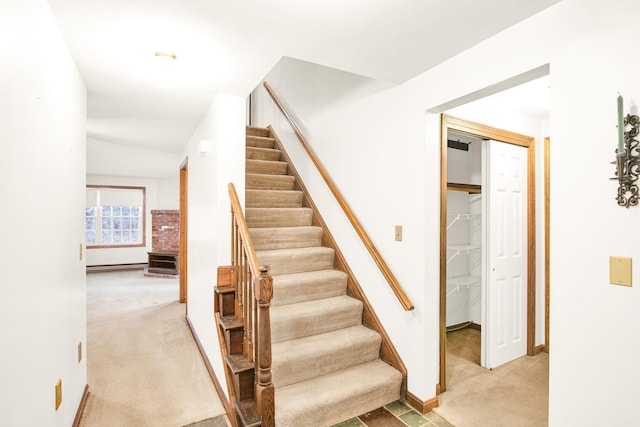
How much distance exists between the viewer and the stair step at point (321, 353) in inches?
88.4

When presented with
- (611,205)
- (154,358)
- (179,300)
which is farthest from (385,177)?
(179,300)

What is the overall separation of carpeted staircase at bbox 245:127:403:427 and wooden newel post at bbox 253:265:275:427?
109 mm

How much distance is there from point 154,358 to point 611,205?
364cm

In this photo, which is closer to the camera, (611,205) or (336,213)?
(611,205)

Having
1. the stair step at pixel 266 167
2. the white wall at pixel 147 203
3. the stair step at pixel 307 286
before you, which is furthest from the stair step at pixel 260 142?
the white wall at pixel 147 203

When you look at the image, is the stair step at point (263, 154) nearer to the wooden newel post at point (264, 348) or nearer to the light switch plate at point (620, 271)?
the wooden newel post at point (264, 348)

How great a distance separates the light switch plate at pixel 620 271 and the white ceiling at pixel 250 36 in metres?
1.16

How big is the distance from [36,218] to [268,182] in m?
2.58

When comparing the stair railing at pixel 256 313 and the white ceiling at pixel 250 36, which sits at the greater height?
the white ceiling at pixel 250 36

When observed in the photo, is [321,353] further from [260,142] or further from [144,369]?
[260,142]

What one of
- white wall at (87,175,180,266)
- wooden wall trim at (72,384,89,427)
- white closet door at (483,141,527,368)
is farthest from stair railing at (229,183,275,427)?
white wall at (87,175,180,266)

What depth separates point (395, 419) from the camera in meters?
2.20

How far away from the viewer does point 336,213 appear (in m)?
3.29

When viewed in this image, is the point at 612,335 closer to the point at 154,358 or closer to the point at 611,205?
the point at 611,205
